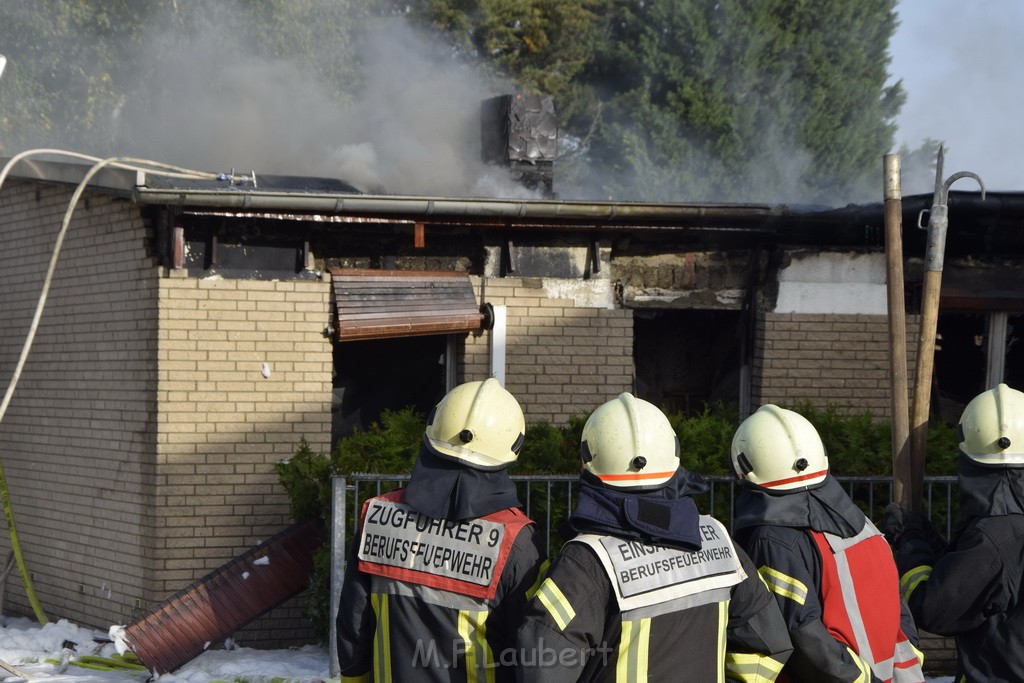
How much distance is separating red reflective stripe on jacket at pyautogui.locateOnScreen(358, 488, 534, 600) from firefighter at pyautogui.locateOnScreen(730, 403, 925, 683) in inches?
32.3

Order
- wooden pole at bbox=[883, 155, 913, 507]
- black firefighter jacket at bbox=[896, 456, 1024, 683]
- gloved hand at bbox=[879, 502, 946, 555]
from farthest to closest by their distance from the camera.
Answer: wooden pole at bbox=[883, 155, 913, 507], gloved hand at bbox=[879, 502, 946, 555], black firefighter jacket at bbox=[896, 456, 1024, 683]

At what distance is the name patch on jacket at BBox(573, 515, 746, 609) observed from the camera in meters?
3.12

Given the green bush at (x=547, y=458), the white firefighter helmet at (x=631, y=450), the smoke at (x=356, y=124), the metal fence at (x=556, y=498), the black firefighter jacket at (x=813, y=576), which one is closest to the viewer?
the white firefighter helmet at (x=631, y=450)

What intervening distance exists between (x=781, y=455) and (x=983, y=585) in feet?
2.94

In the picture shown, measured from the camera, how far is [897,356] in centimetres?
499

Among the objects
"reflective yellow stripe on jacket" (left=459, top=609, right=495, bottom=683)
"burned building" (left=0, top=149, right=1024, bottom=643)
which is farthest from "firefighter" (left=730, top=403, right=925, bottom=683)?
"burned building" (left=0, top=149, right=1024, bottom=643)

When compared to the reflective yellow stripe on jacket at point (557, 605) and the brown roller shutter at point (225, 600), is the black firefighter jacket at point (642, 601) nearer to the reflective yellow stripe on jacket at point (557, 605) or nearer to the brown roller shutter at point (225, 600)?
the reflective yellow stripe on jacket at point (557, 605)

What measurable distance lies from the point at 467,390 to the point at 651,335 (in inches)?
211

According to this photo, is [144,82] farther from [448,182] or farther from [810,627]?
[810,627]

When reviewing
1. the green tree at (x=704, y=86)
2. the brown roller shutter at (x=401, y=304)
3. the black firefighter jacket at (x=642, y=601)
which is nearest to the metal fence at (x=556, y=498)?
the brown roller shutter at (x=401, y=304)

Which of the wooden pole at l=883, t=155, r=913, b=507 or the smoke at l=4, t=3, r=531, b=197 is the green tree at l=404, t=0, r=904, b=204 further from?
the wooden pole at l=883, t=155, r=913, b=507

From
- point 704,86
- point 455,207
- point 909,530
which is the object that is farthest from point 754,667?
point 704,86

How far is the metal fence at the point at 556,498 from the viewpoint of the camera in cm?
612

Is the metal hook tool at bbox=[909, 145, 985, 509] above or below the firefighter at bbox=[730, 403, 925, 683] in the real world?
above
